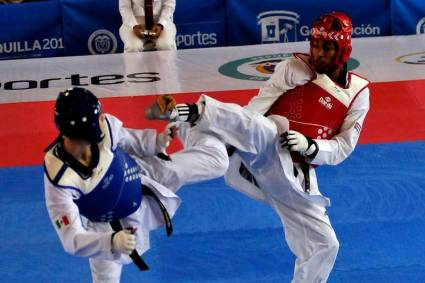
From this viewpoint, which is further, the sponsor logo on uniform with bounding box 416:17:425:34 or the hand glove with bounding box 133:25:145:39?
the sponsor logo on uniform with bounding box 416:17:425:34

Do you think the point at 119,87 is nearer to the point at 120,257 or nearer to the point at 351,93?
the point at 351,93

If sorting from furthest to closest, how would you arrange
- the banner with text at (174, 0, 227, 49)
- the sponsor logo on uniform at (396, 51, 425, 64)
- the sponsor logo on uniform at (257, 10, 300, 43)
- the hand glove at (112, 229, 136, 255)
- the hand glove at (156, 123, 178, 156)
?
the sponsor logo on uniform at (257, 10, 300, 43) < the banner with text at (174, 0, 227, 49) < the sponsor logo on uniform at (396, 51, 425, 64) < the hand glove at (156, 123, 178, 156) < the hand glove at (112, 229, 136, 255)

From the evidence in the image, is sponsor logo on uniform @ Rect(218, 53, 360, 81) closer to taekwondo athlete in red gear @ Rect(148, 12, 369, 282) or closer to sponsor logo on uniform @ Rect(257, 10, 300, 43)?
sponsor logo on uniform @ Rect(257, 10, 300, 43)

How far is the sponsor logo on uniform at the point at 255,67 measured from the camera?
32.5ft

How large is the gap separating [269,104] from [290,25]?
20.9ft

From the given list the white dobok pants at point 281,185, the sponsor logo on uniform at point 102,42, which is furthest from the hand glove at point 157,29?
the white dobok pants at point 281,185

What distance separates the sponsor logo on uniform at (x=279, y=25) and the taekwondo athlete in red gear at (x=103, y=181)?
22.7 feet

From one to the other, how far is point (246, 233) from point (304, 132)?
5.84 ft

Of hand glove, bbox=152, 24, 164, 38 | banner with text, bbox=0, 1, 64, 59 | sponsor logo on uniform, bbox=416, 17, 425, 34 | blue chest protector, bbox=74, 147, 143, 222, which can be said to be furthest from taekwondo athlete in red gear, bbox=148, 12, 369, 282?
sponsor logo on uniform, bbox=416, 17, 425, 34

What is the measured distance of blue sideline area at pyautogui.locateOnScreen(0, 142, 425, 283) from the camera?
6152 mm

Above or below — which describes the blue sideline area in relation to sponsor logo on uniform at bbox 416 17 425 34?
below

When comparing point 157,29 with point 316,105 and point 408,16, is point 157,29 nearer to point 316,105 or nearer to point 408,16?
point 408,16

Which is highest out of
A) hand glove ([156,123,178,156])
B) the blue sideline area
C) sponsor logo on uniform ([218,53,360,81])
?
hand glove ([156,123,178,156])

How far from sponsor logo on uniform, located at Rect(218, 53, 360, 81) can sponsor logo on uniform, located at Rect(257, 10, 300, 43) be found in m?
0.97
